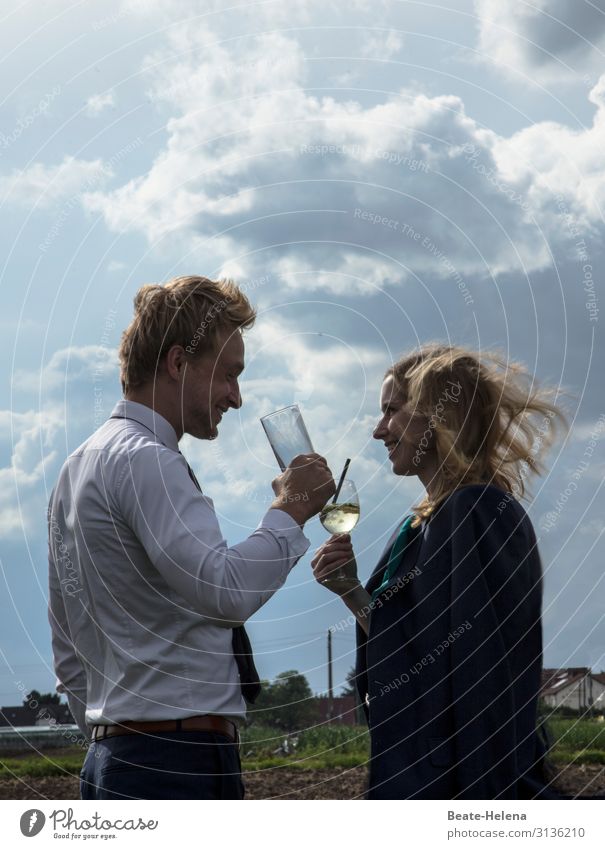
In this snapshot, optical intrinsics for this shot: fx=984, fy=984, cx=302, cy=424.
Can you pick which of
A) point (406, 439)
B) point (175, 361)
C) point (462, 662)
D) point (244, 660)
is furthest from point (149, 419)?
point (462, 662)

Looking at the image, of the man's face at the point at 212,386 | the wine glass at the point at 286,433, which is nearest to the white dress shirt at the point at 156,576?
the man's face at the point at 212,386

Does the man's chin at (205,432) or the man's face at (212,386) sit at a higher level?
the man's face at (212,386)

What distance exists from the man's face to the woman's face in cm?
116

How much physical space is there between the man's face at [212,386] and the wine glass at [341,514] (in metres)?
0.88

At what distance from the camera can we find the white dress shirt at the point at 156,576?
12.7 feet

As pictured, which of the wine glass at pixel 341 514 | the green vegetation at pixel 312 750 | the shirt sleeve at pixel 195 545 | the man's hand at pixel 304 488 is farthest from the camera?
the green vegetation at pixel 312 750

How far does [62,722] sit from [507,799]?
3349mm

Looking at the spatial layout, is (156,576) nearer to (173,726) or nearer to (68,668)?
(173,726)

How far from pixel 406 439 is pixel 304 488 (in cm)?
135

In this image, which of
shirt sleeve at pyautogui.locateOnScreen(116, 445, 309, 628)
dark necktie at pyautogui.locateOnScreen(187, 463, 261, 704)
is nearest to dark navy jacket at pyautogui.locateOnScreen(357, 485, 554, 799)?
dark necktie at pyautogui.locateOnScreen(187, 463, 261, 704)

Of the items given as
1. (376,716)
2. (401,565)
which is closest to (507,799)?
(376,716)

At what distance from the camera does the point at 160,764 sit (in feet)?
13.2

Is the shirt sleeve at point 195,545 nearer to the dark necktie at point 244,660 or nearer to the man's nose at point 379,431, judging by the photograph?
the dark necktie at point 244,660
